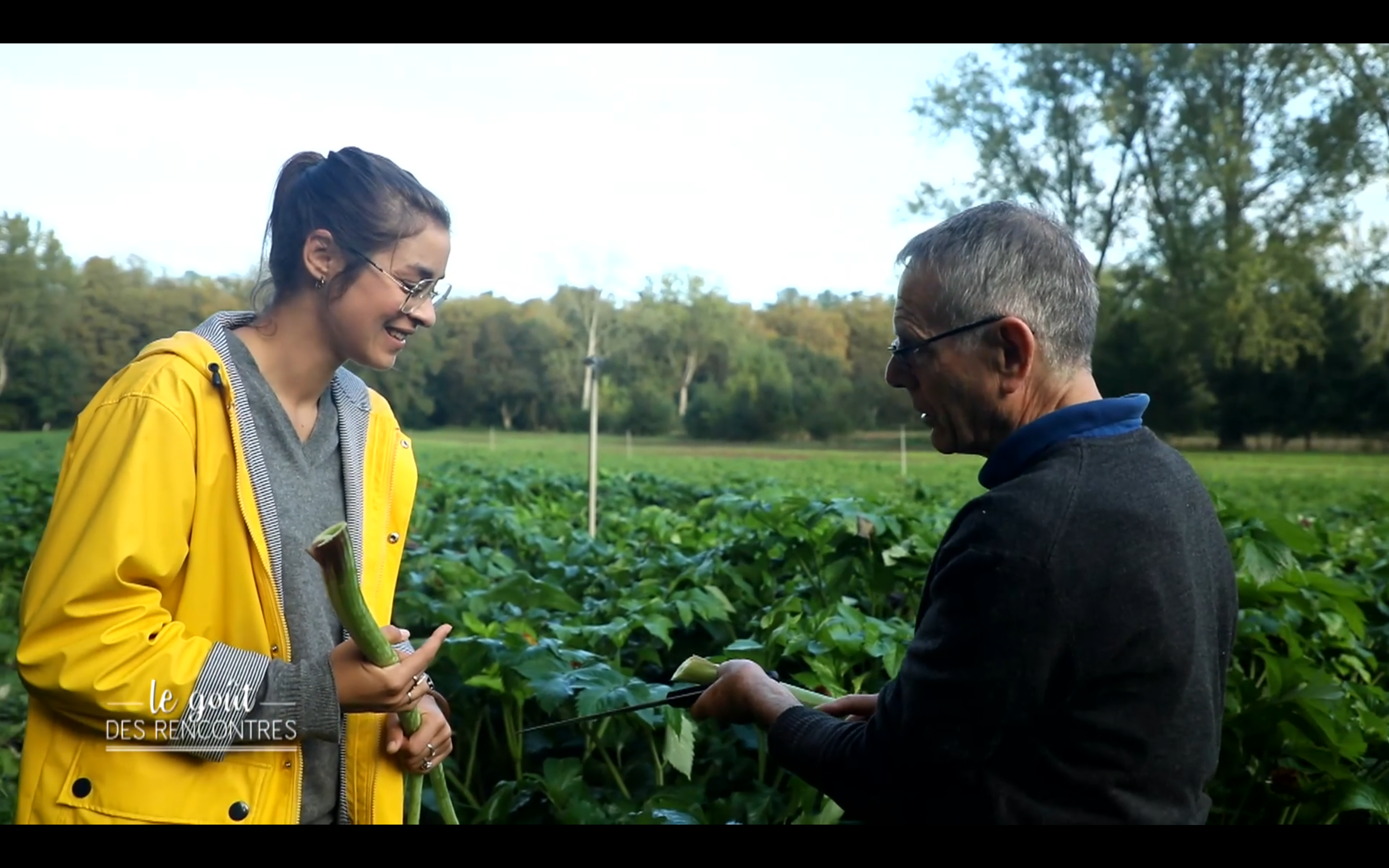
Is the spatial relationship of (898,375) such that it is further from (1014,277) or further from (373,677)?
(373,677)

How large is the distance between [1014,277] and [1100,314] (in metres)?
15.8

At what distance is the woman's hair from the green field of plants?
40.8 inches

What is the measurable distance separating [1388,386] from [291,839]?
50.7 ft

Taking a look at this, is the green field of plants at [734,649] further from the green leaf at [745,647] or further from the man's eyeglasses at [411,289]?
the man's eyeglasses at [411,289]

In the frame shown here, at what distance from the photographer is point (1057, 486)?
138 cm

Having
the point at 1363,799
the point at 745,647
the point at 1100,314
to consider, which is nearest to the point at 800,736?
the point at 745,647

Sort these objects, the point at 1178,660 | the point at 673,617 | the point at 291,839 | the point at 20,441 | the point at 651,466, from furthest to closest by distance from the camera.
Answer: the point at 651,466, the point at 20,441, the point at 673,617, the point at 291,839, the point at 1178,660

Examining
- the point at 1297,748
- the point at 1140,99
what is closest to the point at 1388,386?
the point at 1140,99

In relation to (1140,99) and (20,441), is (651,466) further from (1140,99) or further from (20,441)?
(1140,99)

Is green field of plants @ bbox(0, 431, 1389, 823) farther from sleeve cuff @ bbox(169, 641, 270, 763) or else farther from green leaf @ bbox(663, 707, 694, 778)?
sleeve cuff @ bbox(169, 641, 270, 763)

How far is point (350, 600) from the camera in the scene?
1.59 metres

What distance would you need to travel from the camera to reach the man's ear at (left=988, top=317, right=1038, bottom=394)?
1540 millimetres

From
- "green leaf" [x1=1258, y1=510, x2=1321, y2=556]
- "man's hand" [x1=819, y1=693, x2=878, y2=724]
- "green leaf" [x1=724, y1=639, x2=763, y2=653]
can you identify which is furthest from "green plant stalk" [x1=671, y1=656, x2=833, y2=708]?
"green leaf" [x1=1258, y1=510, x2=1321, y2=556]

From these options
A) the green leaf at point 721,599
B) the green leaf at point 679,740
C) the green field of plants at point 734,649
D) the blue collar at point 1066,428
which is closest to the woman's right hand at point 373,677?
the green field of plants at point 734,649
